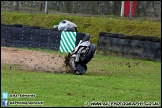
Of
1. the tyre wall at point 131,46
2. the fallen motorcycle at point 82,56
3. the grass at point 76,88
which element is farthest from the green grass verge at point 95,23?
the grass at point 76,88

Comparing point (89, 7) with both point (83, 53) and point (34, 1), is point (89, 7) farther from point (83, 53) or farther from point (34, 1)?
point (83, 53)

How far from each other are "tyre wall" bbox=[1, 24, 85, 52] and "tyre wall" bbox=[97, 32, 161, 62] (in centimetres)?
147

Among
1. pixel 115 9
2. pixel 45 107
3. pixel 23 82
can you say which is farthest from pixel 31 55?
pixel 115 9

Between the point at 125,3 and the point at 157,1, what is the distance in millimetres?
2882

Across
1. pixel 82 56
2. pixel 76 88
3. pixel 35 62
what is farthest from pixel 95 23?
pixel 76 88

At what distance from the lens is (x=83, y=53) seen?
1681 centimetres

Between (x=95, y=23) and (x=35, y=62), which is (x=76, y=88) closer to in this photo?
(x=35, y=62)

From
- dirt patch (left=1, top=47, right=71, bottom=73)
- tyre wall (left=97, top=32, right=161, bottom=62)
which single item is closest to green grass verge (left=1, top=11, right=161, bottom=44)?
tyre wall (left=97, top=32, right=161, bottom=62)

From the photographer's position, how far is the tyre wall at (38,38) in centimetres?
2859

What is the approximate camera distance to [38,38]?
96.4 feet

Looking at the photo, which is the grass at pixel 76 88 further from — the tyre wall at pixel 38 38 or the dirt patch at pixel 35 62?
the tyre wall at pixel 38 38

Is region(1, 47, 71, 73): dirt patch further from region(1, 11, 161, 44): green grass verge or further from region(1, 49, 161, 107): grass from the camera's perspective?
region(1, 11, 161, 44): green grass verge

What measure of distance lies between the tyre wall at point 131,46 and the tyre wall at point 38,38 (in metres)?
1.47

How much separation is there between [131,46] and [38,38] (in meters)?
5.52
